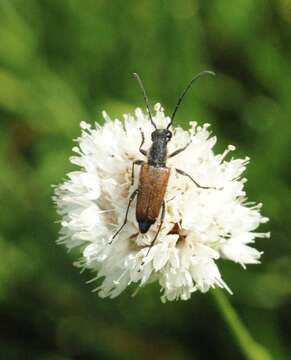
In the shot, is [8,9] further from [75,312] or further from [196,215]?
[196,215]

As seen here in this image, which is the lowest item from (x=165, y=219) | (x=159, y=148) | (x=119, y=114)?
(x=165, y=219)

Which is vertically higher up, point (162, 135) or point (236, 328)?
point (162, 135)

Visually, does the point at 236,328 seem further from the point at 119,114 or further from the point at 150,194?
the point at 119,114

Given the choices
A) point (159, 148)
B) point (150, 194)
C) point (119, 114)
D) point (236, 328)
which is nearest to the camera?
point (150, 194)

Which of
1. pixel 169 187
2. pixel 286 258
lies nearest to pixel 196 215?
pixel 169 187

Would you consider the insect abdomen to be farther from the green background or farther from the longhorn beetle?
the green background

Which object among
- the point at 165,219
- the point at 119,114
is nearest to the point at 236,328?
the point at 165,219

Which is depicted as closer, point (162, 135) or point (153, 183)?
point (153, 183)

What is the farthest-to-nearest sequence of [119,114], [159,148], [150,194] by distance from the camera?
[119,114] → [159,148] → [150,194]
